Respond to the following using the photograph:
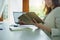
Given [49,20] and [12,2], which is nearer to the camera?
[49,20]

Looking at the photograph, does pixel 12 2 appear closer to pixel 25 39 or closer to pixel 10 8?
pixel 10 8

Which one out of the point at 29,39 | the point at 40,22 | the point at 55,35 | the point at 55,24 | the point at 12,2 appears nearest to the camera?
the point at 29,39

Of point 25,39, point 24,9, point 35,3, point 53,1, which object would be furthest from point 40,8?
point 25,39

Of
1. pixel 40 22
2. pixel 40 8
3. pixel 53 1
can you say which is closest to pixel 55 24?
pixel 40 22

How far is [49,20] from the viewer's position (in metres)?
1.59

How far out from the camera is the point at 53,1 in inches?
68.7

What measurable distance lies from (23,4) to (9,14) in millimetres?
405

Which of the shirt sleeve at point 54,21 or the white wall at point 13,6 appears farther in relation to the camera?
the white wall at point 13,6

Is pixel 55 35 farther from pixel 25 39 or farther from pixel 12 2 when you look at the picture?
pixel 12 2

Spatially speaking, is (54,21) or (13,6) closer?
(54,21)

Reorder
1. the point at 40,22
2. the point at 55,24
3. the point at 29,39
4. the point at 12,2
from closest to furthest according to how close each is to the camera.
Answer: the point at 29,39 < the point at 55,24 < the point at 40,22 < the point at 12,2

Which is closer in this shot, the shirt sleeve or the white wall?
the shirt sleeve

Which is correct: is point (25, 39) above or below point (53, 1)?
below

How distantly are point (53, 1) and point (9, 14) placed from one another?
6.04ft
